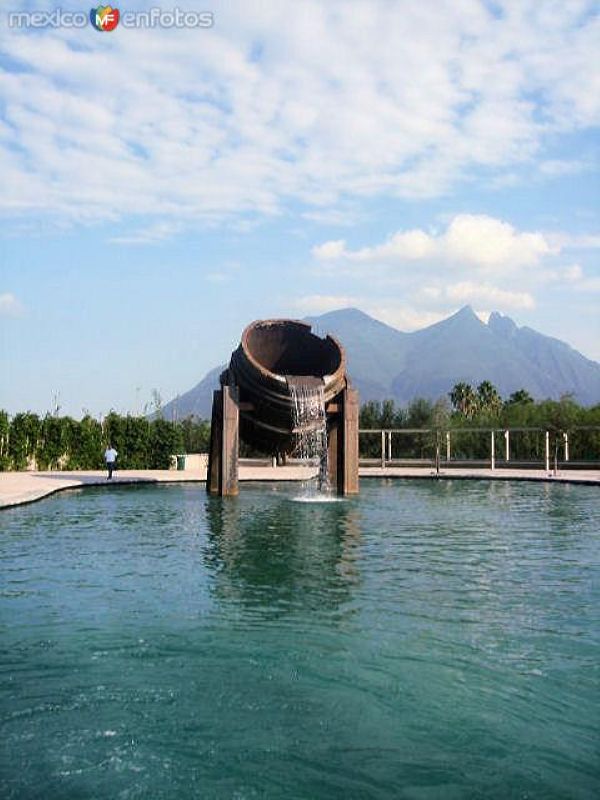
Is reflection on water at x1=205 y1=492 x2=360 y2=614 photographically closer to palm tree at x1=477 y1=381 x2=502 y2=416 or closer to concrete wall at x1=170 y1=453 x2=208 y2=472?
concrete wall at x1=170 y1=453 x2=208 y2=472

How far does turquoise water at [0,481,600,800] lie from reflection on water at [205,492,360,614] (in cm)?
6

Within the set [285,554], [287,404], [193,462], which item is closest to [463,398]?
[193,462]

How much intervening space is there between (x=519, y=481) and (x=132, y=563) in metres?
19.8

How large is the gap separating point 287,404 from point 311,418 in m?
1.00

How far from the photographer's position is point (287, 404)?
20.0m

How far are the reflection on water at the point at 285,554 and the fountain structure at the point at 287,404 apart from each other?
2.64m

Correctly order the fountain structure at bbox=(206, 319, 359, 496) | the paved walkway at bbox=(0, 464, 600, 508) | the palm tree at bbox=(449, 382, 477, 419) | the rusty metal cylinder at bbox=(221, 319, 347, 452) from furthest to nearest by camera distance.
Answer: the palm tree at bbox=(449, 382, 477, 419) → the paved walkway at bbox=(0, 464, 600, 508) → the fountain structure at bbox=(206, 319, 359, 496) → the rusty metal cylinder at bbox=(221, 319, 347, 452)

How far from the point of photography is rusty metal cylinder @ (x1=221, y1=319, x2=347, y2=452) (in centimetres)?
2006

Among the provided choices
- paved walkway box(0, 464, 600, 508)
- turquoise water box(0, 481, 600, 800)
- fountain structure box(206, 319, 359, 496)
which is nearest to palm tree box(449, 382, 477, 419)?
paved walkway box(0, 464, 600, 508)

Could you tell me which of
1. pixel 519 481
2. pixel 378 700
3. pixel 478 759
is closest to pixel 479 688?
pixel 378 700

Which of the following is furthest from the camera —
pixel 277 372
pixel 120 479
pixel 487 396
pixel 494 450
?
pixel 487 396

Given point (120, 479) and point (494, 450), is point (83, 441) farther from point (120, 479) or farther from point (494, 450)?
point (494, 450)

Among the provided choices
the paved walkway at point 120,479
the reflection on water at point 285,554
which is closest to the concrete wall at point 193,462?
the paved walkway at point 120,479

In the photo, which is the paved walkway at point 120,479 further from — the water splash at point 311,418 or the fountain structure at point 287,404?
the water splash at point 311,418
